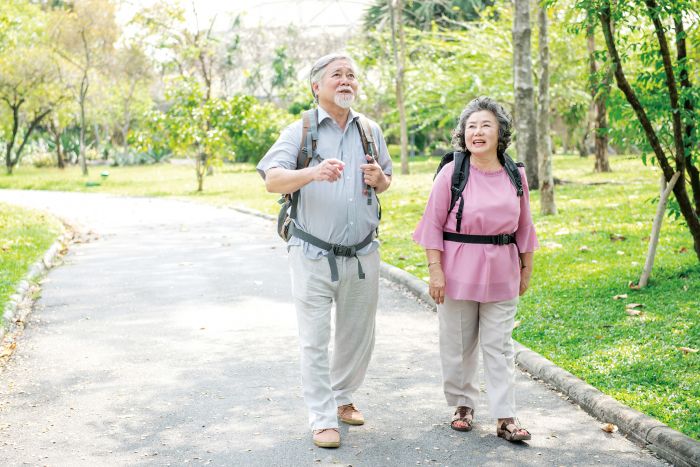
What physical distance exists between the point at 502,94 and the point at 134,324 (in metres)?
20.7

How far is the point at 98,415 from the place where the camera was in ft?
18.8

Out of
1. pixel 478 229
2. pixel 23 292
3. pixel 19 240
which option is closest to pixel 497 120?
pixel 478 229

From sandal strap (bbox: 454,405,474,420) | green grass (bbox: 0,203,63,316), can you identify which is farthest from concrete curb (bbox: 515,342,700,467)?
green grass (bbox: 0,203,63,316)

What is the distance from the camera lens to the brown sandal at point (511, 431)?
5.02 meters

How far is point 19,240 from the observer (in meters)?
14.2

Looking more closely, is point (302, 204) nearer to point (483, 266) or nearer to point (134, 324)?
point (483, 266)

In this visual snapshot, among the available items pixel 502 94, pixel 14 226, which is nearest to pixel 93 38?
pixel 502 94

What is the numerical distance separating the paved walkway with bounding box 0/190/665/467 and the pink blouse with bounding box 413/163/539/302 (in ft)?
2.73

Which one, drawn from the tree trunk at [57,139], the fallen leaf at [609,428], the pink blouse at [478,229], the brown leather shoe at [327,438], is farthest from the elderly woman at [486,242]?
the tree trunk at [57,139]

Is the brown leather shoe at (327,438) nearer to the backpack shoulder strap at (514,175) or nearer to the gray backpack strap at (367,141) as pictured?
the gray backpack strap at (367,141)

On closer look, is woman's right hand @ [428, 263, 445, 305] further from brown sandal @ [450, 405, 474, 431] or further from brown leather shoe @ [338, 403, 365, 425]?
brown leather shoe @ [338, 403, 365, 425]

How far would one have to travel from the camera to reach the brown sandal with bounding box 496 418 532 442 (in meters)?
5.02

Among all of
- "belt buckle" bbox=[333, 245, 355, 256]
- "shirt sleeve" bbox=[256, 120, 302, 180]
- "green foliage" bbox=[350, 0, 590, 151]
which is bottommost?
"belt buckle" bbox=[333, 245, 355, 256]

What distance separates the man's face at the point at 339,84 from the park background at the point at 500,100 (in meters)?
2.44
